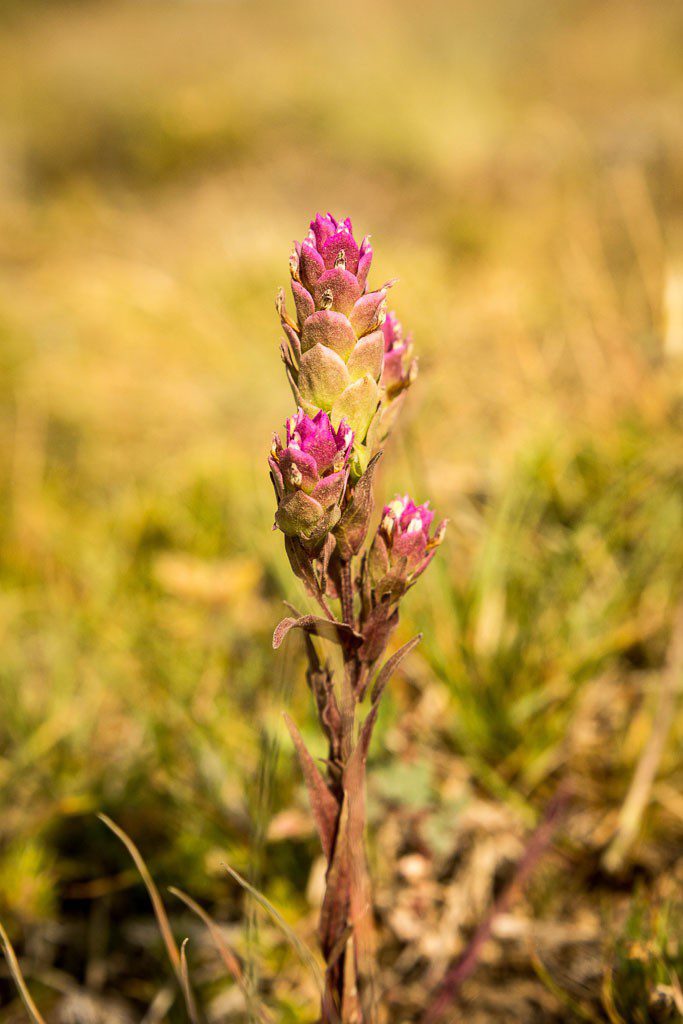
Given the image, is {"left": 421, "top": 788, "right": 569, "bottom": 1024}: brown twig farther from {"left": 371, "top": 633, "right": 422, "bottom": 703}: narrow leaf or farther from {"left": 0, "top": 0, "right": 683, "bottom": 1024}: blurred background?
{"left": 371, "top": 633, "right": 422, "bottom": 703}: narrow leaf

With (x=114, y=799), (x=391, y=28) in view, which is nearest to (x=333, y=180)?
(x=114, y=799)

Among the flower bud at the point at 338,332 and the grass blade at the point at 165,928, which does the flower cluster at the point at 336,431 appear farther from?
the grass blade at the point at 165,928

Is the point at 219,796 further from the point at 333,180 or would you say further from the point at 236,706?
the point at 333,180

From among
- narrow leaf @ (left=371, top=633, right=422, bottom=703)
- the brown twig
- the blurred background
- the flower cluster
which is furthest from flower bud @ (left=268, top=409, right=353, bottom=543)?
the brown twig

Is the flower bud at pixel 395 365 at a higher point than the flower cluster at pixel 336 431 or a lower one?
higher

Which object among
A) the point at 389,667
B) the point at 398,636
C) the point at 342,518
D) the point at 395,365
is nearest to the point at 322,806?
the point at 389,667

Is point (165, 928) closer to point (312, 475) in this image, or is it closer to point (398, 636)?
point (312, 475)

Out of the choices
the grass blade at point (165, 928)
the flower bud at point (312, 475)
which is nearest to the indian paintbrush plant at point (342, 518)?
the flower bud at point (312, 475)
